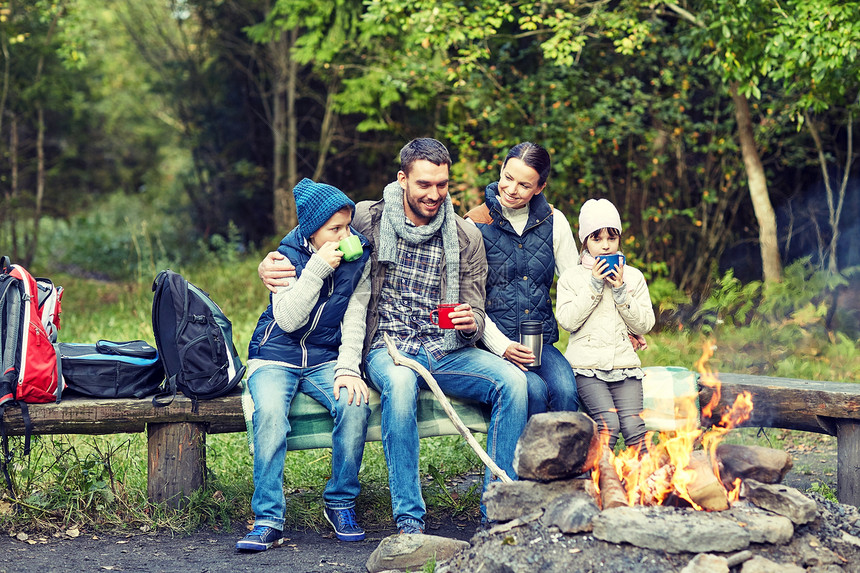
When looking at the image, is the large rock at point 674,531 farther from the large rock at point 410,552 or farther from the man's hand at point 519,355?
the man's hand at point 519,355

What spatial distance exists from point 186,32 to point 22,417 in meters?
12.5

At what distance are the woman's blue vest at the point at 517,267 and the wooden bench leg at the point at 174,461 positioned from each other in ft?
5.18

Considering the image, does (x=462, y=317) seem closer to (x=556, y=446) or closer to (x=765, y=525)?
(x=556, y=446)

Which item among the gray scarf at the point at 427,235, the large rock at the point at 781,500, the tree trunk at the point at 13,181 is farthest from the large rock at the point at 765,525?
the tree trunk at the point at 13,181

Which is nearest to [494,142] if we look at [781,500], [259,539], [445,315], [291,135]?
[291,135]

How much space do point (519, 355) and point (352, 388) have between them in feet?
2.67

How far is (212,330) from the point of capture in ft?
13.6

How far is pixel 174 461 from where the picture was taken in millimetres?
4262

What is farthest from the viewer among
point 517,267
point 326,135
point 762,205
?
point 326,135

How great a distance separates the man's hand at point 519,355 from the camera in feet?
13.8

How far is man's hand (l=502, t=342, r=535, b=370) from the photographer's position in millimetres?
4199

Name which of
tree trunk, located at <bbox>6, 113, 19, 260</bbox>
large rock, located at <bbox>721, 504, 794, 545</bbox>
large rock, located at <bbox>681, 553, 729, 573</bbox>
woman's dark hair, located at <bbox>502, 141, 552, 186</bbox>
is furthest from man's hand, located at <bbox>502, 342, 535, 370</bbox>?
tree trunk, located at <bbox>6, 113, 19, 260</bbox>

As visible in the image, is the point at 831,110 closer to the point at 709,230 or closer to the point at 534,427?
the point at 709,230

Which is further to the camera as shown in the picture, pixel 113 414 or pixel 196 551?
pixel 113 414
